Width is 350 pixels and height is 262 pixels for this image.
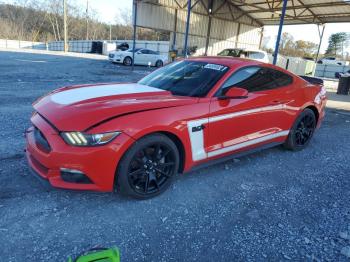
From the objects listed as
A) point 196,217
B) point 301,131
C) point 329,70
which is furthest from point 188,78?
point 329,70

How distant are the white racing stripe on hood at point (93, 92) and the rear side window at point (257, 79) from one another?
101cm

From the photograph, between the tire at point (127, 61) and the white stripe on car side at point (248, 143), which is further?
the tire at point (127, 61)

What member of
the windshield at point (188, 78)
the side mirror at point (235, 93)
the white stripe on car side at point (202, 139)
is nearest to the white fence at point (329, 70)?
the white stripe on car side at point (202, 139)

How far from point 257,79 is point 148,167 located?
2109mm

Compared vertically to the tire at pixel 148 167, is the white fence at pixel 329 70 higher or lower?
higher

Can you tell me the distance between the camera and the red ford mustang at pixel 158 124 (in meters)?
2.61

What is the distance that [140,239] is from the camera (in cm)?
246

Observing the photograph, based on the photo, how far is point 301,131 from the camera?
16.0ft

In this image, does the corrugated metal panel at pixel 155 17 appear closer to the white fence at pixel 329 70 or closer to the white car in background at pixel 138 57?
the white car in background at pixel 138 57

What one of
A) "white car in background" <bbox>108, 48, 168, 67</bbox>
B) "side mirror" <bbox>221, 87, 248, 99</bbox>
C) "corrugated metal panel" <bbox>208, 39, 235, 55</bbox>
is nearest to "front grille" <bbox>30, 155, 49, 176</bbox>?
"side mirror" <bbox>221, 87, 248, 99</bbox>

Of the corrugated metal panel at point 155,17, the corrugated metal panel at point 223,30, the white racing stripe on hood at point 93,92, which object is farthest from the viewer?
the corrugated metal panel at point 223,30

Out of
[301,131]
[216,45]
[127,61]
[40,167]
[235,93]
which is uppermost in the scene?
[216,45]

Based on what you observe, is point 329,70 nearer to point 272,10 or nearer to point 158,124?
point 272,10

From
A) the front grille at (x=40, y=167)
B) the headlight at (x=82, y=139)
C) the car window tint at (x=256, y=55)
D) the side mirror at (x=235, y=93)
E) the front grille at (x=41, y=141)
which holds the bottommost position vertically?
the front grille at (x=40, y=167)
